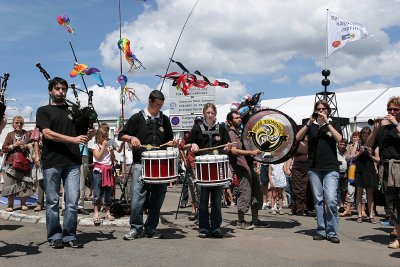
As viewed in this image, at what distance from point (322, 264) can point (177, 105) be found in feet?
30.4

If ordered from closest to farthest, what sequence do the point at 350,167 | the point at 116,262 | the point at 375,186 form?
1. the point at 116,262
2. the point at 375,186
3. the point at 350,167

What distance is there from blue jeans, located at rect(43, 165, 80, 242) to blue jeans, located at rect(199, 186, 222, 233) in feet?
6.06

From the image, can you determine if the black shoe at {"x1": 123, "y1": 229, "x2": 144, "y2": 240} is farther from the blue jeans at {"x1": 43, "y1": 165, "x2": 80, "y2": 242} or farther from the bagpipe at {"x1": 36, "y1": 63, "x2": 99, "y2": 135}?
the bagpipe at {"x1": 36, "y1": 63, "x2": 99, "y2": 135}

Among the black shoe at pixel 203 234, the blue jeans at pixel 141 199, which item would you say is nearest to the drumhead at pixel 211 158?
the blue jeans at pixel 141 199

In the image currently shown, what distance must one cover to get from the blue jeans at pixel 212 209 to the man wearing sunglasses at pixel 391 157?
7.67ft

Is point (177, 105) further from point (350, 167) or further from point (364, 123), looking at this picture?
point (364, 123)

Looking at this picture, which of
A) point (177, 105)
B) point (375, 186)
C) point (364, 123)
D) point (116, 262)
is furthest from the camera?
point (364, 123)

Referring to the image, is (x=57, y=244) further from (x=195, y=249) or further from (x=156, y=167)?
(x=195, y=249)

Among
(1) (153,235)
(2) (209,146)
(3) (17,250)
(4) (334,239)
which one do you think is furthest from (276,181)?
(3) (17,250)

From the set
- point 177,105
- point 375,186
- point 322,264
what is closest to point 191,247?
point 322,264

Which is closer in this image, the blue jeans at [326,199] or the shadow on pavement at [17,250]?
the shadow on pavement at [17,250]

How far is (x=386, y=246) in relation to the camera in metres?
6.30

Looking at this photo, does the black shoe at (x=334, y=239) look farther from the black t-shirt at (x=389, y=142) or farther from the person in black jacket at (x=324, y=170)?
A: the black t-shirt at (x=389, y=142)

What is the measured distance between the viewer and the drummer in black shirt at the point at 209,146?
6430mm
